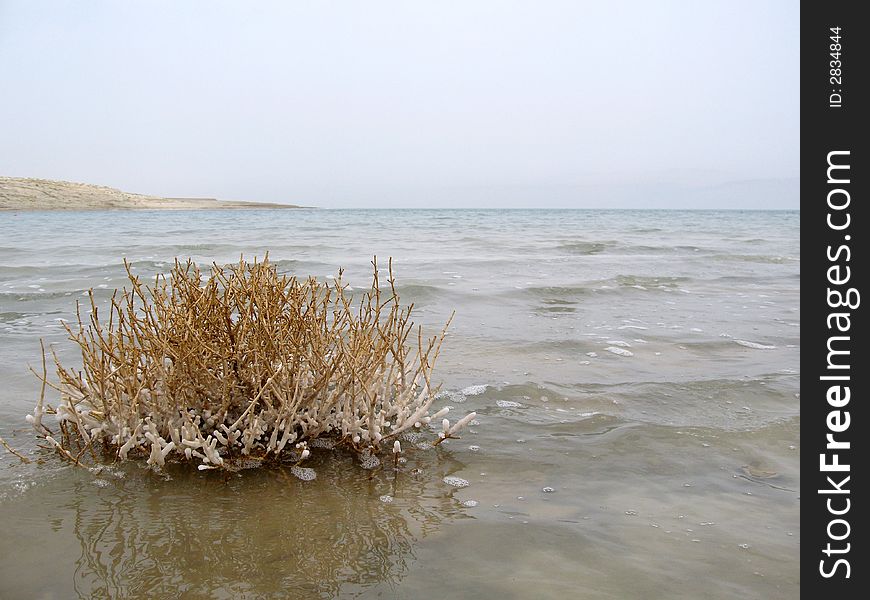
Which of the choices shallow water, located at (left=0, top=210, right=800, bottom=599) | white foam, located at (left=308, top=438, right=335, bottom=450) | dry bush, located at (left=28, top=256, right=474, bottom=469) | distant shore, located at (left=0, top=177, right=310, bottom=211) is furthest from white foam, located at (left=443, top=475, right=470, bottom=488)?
distant shore, located at (left=0, top=177, right=310, bottom=211)

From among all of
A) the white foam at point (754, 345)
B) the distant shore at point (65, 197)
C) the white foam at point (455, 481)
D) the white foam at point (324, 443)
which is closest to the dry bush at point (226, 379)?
the white foam at point (324, 443)

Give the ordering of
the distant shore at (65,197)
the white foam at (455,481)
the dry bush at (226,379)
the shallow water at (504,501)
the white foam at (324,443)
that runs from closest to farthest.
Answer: the shallow water at (504,501)
the dry bush at (226,379)
the white foam at (455,481)
the white foam at (324,443)
the distant shore at (65,197)

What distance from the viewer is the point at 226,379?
3137 mm

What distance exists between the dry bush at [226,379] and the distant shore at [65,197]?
51.0m

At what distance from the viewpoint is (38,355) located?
5949 millimetres

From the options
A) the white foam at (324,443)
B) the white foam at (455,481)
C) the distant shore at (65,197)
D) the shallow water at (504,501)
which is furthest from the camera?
the distant shore at (65,197)

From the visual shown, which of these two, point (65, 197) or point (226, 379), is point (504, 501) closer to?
point (226, 379)

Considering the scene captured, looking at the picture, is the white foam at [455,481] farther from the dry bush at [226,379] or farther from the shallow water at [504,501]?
the dry bush at [226,379]

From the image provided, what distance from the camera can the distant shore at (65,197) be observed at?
4797 cm

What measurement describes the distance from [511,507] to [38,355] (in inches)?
190

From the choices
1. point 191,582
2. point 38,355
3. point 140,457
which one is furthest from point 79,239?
point 191,582

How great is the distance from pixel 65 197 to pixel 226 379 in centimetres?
5607

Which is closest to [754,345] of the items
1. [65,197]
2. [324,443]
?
[324,443]

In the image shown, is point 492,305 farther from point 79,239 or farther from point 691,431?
point 79,239
